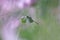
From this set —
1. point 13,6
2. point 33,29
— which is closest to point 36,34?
point 33,29

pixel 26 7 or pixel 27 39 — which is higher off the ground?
pixel 26 7

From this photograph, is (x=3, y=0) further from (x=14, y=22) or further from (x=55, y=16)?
(x=55, y=16)

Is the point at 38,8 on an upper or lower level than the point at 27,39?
upper

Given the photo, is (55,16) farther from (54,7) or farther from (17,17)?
(17,17)

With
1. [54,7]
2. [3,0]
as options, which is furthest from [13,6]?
[54,7]

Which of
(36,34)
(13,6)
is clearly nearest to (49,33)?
(36,34)
